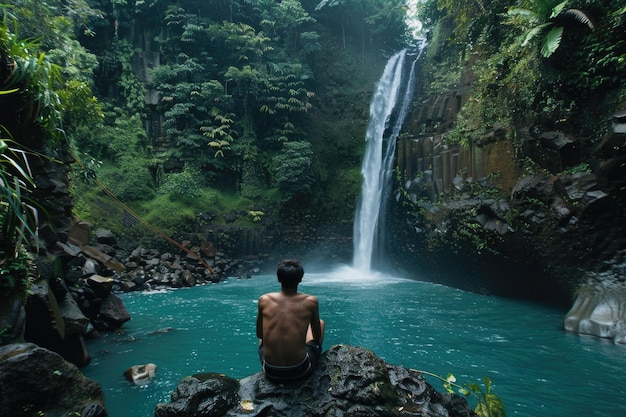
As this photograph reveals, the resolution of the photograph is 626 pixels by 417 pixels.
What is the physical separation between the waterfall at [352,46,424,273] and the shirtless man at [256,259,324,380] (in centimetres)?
1270

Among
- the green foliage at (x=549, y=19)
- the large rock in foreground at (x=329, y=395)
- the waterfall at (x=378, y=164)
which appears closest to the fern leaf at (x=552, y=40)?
the green foliage at (x=549, y=19)

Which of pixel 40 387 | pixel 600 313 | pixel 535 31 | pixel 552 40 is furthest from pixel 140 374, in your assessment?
pixel 535 31

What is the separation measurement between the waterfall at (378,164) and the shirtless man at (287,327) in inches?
500

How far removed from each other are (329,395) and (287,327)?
2.06 ft

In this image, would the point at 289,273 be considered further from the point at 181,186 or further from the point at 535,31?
the point at 181,186

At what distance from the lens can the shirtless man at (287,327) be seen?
112 inches

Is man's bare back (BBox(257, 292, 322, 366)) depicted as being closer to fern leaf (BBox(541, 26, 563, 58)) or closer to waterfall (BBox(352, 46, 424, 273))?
fern leaf (BBox(541, 26, 563, 58))

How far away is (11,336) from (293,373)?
117 inches

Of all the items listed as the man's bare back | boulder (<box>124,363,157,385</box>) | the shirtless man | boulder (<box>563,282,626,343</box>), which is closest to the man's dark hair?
the shirtless man

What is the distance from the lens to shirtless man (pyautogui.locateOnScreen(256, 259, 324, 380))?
2.86 m

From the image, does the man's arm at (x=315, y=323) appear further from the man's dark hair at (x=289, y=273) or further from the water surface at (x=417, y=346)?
the water surface at (x=417, y=346)

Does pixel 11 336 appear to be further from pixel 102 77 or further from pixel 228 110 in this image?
pixel 102 77

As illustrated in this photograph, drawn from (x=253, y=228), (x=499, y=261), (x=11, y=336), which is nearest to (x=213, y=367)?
(x=11, y=336)

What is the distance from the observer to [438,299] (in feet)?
33.2
